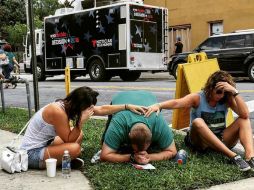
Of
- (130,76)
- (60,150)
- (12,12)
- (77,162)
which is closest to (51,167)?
(60,150)

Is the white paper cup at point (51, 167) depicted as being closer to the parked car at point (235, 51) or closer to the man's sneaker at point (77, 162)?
the man's sneaker at point (77, 162)

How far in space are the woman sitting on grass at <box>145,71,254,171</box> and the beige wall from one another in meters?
→ 18.8

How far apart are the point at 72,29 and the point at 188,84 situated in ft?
48.8

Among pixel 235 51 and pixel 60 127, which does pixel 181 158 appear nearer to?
pixel 60 127

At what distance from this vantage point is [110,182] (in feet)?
15.3

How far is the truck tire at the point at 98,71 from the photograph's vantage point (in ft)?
66.8

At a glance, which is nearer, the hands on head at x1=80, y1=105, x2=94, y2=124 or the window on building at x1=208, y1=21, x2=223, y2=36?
the hands on head at x1=80, y1=105, x2=94, y2=124

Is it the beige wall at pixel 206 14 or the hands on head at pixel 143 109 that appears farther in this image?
the beige wall at pixel 206 14

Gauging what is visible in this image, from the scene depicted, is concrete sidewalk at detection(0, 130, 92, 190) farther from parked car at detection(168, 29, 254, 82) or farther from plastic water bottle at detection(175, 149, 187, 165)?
parked car at detection(168, 29, 254, 82)

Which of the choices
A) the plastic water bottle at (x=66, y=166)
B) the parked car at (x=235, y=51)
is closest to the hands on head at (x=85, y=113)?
the plastic water bottle at (x=66, y=166)

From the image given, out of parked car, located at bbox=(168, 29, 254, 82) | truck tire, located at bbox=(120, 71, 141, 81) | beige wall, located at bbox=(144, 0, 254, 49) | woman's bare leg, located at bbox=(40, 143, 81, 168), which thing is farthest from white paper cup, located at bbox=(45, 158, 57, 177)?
beige wall, located at bbox=(144, 0, 254, 49)

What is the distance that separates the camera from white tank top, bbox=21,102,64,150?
514 centimetres

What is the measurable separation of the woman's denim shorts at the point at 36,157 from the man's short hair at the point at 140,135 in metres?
0.97

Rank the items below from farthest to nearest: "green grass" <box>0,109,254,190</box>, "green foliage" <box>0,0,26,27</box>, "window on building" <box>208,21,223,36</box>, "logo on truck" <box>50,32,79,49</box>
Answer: "green foliage" <box>0,0,26,27</box> → "window on building" <box>208,21,223,36</box> → "logo on truck" <box>50,32,79,49</box> → "green grass" <box>0,109,254,190</box>
